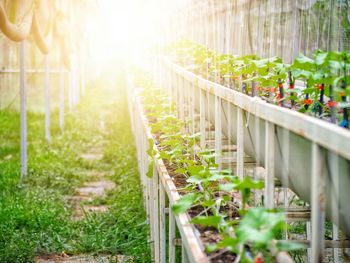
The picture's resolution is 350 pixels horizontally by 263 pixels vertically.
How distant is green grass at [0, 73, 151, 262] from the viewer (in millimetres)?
4508

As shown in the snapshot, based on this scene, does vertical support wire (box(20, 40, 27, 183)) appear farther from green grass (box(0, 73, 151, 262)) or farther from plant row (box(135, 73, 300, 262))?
plant row (box(135, 73, 300, 262))

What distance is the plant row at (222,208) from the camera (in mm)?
1543

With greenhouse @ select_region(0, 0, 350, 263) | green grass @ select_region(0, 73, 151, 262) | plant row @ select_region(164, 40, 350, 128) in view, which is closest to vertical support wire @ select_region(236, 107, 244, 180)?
greenhouse @ select_region(0, 0, 350, 263)

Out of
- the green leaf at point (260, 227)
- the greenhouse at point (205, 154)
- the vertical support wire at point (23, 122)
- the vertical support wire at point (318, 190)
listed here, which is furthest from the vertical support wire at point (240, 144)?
the vertical support wire at point (23, 122)

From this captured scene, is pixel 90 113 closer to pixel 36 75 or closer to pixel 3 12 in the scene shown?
pixel 36 75

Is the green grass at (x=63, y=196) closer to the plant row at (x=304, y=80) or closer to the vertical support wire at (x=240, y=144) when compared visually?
the plant row at (x=304, y=80)

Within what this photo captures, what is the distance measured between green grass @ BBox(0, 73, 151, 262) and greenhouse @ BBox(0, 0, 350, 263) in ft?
0.06

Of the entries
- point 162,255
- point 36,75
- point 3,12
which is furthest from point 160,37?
point 162,255

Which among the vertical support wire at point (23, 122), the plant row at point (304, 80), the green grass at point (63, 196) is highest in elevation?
the plant row at point (304, 80)

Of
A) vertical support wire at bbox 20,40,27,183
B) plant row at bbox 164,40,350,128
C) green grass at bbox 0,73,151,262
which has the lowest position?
green grass at bbox 0,73,151,262

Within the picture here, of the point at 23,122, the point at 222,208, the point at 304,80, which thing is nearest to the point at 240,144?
the point at 222,208

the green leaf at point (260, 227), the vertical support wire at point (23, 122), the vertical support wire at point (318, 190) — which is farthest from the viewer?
the vertical support wire at point (23, 122)

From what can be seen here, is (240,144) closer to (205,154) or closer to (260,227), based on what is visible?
(205,154)

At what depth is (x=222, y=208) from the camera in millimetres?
2451
